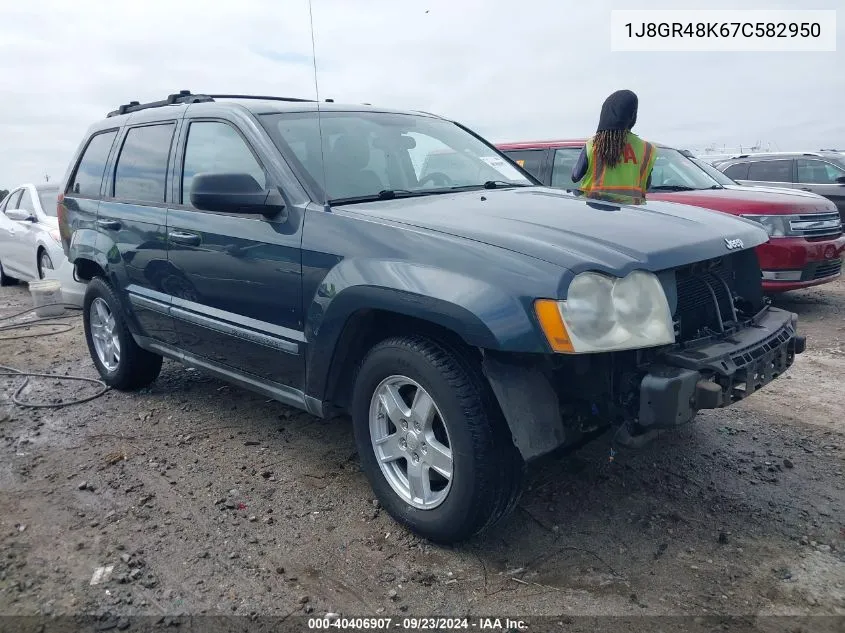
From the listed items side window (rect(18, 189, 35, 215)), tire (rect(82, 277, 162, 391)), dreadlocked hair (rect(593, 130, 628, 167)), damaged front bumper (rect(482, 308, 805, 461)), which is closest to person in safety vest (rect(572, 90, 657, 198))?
dreadlocked hair (rect(593, 130, 628, 167))

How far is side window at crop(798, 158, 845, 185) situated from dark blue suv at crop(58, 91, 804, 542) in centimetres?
866

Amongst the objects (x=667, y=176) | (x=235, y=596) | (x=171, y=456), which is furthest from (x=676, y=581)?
(x=667, y=176)

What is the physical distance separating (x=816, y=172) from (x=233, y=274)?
1038cm

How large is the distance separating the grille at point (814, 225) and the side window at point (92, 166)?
598 cm

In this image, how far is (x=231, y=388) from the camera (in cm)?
502

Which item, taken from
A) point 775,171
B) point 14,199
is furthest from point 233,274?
point 775,171

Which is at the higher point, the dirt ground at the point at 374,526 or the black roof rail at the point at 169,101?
the black roof rail at the point at 169,101

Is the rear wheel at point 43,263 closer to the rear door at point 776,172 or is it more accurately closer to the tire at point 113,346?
the tire at point 113,346

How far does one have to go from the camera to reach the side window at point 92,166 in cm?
486

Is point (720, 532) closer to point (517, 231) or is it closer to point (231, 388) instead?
point (517, 231)

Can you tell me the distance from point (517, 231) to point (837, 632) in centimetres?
172

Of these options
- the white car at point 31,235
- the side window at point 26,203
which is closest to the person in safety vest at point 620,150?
the white car at point 31,235

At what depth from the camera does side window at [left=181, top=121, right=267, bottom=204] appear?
3.54 metres

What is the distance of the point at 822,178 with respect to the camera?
→ 428 inches
